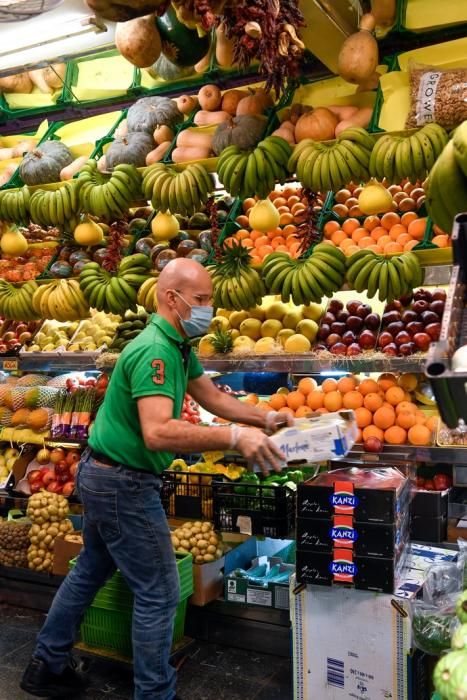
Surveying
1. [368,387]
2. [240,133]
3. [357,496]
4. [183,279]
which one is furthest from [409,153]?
[357,496]

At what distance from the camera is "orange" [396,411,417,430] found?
142 inches

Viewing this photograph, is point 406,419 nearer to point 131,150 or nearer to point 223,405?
point 223,405

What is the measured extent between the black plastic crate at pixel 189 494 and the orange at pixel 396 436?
99 centimetres

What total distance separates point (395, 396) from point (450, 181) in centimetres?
233

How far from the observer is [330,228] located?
448 cm

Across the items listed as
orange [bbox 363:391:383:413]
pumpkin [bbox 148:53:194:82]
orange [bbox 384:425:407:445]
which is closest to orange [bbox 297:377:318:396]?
Result: orange [bbox 363:391:383:413]

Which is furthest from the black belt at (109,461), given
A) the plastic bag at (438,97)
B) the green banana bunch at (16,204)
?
the green banana bunch at (16,204)

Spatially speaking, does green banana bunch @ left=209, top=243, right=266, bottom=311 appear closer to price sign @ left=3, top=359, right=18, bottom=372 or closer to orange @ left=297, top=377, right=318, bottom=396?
orange @ left=297, top=377, right=318, bottom=396

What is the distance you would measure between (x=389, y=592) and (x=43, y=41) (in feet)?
12.7

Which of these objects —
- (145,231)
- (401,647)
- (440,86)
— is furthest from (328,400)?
(145,231)

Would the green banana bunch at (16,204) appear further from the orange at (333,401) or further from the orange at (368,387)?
the orange at (368,387)

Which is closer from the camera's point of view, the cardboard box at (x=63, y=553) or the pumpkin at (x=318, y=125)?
the cardboard box at (x=63, y=553)

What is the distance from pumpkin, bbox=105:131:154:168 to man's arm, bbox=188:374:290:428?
2.27 metres

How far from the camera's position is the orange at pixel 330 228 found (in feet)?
14.7
